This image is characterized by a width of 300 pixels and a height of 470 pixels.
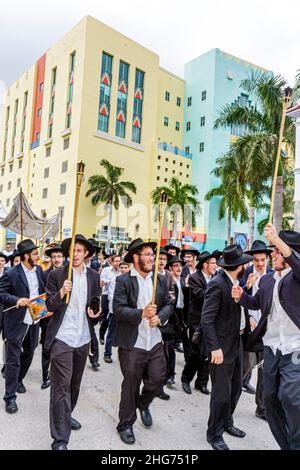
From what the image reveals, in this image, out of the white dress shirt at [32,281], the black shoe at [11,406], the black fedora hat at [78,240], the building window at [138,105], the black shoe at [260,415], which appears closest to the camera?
the black fedora hat at [78,240]

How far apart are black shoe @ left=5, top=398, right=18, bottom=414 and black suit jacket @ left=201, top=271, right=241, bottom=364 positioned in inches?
91.3

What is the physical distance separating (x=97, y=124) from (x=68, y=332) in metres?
39.9

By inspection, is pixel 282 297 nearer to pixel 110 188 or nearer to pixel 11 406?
pixel 11 406

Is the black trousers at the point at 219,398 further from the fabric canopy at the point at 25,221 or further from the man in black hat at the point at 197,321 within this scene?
the fabric canopy at the point at 25,221

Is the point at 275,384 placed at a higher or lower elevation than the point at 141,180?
lower

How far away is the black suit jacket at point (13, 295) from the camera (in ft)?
14.8

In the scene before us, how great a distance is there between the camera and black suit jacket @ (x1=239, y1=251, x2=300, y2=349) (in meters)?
2.95

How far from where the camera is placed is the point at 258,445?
3.73m

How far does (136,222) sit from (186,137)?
51.5ft

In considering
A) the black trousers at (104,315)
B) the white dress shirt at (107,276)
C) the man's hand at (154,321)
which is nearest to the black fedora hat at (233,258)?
the man's hand at (154,321)

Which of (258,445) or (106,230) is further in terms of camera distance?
(106,230)

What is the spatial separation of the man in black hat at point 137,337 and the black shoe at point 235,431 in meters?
0.85
